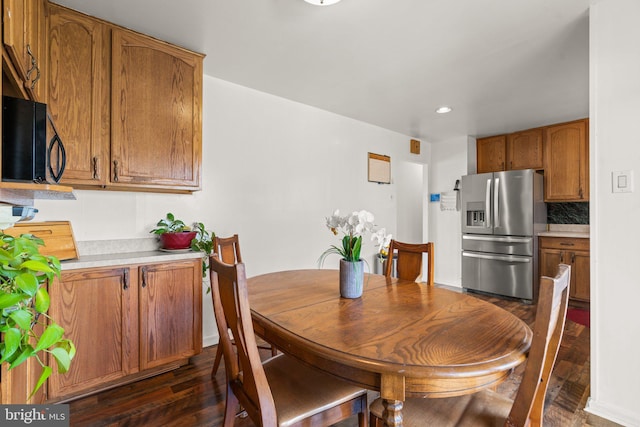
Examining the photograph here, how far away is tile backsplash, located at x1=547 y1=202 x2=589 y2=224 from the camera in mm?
4238

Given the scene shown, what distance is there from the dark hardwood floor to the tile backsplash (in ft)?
8.36

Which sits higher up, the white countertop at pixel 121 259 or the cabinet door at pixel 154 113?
the cabinet door at pixel 154 113

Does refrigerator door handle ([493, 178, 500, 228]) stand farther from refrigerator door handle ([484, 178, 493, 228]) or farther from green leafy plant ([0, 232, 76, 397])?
green leafy plant ([0, 232, 76, 397])

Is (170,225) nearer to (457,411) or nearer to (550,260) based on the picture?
(457,411)

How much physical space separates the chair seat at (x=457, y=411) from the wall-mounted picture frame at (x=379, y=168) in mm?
3252

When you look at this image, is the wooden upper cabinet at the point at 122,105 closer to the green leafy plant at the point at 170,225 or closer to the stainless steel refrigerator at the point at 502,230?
the green leafy plant at the point at 170,225

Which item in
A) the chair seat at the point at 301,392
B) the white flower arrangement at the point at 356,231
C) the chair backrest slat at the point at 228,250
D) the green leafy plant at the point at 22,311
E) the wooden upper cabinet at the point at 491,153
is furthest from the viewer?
the wooden upper cabinet at the point at 491,153

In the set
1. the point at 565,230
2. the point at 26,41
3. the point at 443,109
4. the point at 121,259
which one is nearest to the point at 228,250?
the point at 121,259

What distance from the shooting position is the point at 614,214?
5.74 ft

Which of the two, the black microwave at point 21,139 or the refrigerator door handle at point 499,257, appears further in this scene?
the refrigerator door handle at point 499,257

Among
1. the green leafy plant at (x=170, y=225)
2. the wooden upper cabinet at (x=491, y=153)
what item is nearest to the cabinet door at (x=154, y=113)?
the green leafy plant at (x=170, y=225)

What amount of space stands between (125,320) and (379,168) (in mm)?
3355

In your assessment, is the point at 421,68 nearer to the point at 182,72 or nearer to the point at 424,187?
the point at 182,72

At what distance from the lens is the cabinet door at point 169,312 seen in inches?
82.7
